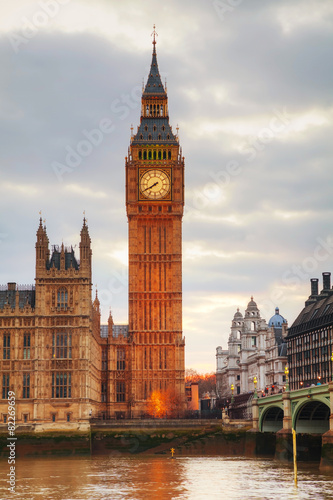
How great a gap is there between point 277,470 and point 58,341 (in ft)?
140

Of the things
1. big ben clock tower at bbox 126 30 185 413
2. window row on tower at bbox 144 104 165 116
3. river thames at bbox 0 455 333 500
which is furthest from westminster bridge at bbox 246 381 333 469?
window row on tower at bbox 144 104 165 116

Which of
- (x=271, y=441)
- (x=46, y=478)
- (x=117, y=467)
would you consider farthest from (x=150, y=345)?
(x=46, y=478)

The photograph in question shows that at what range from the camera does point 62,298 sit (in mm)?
115500

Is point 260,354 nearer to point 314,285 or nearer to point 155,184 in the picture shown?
point 314,285

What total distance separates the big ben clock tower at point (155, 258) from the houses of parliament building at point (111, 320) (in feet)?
0.51

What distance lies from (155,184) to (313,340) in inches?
1376

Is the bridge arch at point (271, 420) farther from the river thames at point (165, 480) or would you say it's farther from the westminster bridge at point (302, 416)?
the river thames at point (165, 480)

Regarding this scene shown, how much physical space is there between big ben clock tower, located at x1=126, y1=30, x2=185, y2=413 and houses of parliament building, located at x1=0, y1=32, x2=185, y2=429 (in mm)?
154

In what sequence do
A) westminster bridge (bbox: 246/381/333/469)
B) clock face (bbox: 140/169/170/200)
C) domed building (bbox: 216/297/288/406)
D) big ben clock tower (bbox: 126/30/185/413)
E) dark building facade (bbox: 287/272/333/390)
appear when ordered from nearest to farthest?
westminster bridge (bbox: 246/381/333/469), dark building facade (bbox: 287/272/333/390), big ben clock tower (bbox: 126/30/185/413), clock face (bbox: 140/169/170/200), domed building (bbox: 216/297/288/406)

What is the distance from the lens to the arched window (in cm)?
11525

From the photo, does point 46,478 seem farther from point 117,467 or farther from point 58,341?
point 58,341

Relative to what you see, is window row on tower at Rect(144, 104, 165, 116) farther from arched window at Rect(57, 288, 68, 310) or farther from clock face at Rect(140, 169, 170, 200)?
arched window at Rect(57, 288, 68, 310)

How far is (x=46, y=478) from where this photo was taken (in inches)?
2913

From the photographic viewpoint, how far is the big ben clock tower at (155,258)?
13900 centimetres
